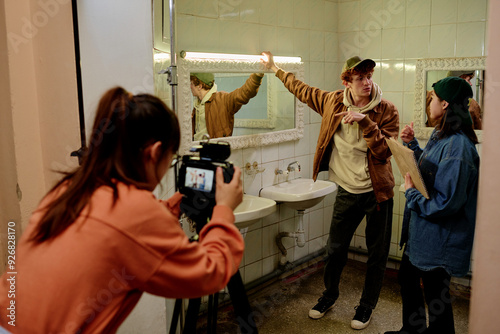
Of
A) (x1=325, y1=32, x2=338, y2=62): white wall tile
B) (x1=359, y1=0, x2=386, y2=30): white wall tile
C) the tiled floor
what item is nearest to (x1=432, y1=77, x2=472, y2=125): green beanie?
the tiled floor

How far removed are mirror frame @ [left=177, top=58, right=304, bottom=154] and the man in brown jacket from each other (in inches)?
16.3

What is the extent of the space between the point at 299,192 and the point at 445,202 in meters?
1.27

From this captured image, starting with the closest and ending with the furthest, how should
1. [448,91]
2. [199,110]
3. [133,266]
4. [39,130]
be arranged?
[133,266], [39,130], [448,91], [199,110]

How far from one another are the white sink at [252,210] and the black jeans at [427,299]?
2.49 feet

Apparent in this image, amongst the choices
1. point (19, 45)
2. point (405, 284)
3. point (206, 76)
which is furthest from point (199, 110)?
point (405, 284)

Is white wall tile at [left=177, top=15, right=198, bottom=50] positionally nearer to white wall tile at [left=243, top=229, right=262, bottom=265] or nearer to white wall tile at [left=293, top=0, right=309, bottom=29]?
white wall tile at [left=293, top=0, right=309, bottom=29]

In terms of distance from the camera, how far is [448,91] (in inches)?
73.6

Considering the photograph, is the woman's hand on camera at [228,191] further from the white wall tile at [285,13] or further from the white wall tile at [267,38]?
the white wall tile at [285,13]

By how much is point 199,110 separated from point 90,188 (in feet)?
5.48

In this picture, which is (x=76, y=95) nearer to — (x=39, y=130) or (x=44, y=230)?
(x=39, y=130)

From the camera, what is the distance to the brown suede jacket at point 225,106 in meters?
2.58

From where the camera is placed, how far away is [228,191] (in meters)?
1.04

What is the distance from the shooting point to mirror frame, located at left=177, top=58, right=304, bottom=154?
7.91 feet

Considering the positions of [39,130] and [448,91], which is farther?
[448,91]
